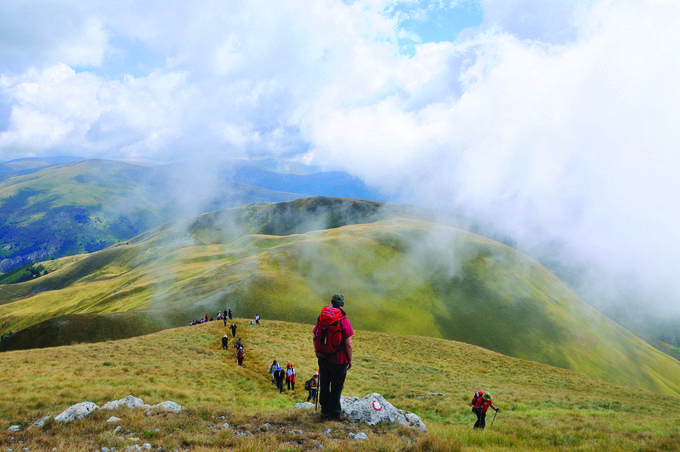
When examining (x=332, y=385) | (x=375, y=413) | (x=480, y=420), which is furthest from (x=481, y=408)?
(x=332, y=385)

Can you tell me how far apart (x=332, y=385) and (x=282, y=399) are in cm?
1112

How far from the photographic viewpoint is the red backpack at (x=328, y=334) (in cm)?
1025

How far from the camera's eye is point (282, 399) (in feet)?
67.2

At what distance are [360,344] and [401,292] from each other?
82477 millimetres

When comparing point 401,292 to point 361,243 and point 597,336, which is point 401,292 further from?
point 597,336

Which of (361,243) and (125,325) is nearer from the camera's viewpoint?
(125,325)

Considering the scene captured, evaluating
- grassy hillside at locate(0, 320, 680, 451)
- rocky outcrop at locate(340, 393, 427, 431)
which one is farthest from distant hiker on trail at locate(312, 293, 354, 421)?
rocky outcrop at locate(340, 393, 427, 431)

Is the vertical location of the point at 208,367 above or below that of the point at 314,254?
below

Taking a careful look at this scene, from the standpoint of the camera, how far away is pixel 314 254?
458ft

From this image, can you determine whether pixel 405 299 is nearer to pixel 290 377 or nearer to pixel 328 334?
pixel 290 377

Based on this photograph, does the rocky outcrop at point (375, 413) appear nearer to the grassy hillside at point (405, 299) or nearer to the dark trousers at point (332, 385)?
the dark trousers at point (332, 385)

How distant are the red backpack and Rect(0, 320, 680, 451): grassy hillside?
250 cm

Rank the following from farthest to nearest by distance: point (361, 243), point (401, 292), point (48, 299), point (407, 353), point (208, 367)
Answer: point (48, 299)
point (361, 243)
point (401, 292)
point (407, 353)
point (208, 367)

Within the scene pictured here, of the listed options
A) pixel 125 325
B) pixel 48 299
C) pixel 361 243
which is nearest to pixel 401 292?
pixel 361 243
